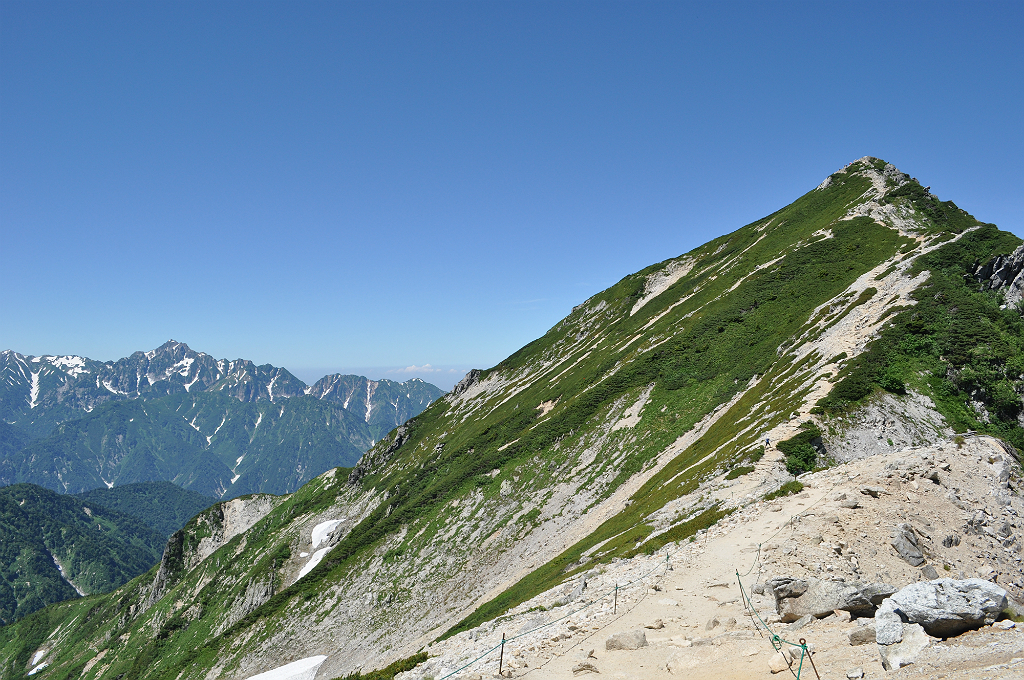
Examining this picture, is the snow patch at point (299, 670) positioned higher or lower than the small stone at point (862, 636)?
lower

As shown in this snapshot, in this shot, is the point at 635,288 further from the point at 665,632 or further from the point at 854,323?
the point at 665,632

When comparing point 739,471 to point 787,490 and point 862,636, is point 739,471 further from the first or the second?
point 862,636

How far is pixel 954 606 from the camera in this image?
1185 cm

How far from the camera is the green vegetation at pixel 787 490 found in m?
26.2

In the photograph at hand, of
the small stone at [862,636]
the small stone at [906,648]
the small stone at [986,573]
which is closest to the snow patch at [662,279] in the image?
the small stone at [986,573]

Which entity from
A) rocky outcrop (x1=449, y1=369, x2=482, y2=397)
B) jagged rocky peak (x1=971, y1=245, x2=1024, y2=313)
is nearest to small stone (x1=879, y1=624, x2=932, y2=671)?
jagged rocky peak (x1=971, y1=245, x2=1024, y2=313)

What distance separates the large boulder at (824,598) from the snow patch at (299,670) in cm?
6098

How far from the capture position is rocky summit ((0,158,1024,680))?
53.3 ft

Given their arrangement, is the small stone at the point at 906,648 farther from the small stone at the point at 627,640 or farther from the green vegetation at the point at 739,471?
the green vegetation at the point at 739,471

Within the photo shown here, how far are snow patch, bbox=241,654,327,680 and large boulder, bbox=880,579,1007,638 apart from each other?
65132 mm

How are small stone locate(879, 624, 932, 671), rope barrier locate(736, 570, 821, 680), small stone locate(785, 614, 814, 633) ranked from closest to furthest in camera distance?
small stone locate(879, 624, 932, 671), rope barrier locate(736, 570, 821, 680), small stone locate(785, 614, 814, 633)

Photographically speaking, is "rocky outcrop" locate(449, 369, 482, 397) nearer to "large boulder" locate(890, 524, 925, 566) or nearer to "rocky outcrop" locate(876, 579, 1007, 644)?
"large boulder" locate(890, 524, 925, 566)

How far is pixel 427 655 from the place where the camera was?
24.1m

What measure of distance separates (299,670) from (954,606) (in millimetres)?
69271
